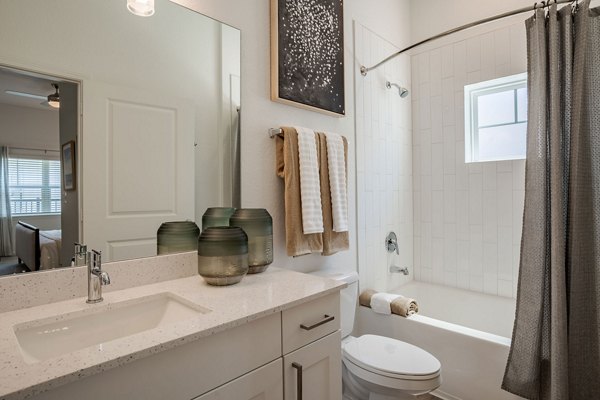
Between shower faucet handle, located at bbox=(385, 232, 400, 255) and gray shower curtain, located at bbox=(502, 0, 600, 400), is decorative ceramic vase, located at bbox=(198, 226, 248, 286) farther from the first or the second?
shower faucet handle, located at bbox=(385, 232, 400, 255)

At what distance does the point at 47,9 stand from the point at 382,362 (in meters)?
1.76

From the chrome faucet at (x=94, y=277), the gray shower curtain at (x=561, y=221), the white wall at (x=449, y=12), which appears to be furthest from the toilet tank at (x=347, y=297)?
the white wall at (x=449, y=12)

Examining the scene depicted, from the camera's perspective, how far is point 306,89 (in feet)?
5.60

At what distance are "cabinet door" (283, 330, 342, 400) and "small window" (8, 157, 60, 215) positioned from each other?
33.6 inches

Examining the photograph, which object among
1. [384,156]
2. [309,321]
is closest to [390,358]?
[309,321]

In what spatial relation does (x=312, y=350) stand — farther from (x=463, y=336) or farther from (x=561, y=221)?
(x=561, y=221)

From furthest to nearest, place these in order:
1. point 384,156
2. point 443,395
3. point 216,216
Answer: point 384,156 < point 443,395 < point 216,216

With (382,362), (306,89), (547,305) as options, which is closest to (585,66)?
(547,305)

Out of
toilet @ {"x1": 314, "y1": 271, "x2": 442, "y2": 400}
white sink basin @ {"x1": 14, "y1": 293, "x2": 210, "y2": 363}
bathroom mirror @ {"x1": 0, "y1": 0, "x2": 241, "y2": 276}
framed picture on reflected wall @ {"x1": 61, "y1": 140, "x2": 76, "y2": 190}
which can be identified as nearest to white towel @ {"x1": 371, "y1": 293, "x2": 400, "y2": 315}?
toilet @ {"x1": 314, "y1": 271, "x2": 442, "y2": 400}

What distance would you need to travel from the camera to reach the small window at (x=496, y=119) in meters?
2.31

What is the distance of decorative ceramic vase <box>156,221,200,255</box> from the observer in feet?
3.99

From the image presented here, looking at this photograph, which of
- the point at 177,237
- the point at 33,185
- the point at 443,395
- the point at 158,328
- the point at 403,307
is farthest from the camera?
the point at 403,307

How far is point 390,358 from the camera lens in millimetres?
1443

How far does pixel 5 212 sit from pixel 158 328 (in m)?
0.59
